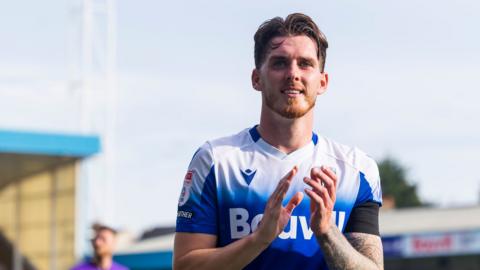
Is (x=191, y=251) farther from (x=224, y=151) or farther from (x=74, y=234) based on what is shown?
(x=74, y=234)

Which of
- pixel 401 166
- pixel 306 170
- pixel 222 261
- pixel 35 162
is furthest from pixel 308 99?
pixel 401 166

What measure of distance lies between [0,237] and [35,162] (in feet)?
18.6

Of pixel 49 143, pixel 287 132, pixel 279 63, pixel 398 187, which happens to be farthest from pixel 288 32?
pixel 398 187

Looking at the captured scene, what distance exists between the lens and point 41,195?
3647cm

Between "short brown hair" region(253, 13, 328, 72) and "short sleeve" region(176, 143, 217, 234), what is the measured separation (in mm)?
465

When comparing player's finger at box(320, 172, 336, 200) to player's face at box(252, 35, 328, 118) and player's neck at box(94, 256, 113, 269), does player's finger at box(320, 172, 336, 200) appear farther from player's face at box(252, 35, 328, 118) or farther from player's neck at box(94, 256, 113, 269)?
player's neck at box(94, 256, 113, 269)

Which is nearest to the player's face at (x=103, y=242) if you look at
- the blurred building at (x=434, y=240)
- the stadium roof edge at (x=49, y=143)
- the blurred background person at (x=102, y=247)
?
the blurred background person at (x=102, y=247)

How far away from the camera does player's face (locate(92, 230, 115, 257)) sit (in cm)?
1330

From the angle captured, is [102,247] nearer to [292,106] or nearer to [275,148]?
[275,148]

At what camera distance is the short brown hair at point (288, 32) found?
17.6ft

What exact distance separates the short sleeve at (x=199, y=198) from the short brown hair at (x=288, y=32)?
Result: 0.46 metres

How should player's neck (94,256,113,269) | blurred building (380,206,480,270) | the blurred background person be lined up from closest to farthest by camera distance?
the blurred background person, player's neck (94,256,113,269), blurred building (380,206,480,270)

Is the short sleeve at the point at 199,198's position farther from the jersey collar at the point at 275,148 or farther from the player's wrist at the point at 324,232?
the player's wrist at the point at 324,232

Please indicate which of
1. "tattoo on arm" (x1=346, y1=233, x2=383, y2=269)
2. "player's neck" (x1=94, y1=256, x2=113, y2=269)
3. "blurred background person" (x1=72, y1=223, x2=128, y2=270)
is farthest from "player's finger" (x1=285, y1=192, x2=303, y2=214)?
"player's neck" (x1=94, y1=256, x2=113, y2=269)
